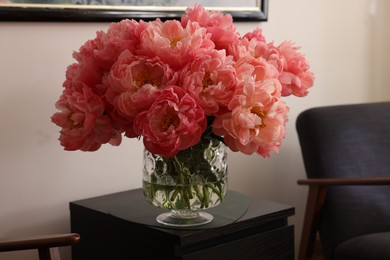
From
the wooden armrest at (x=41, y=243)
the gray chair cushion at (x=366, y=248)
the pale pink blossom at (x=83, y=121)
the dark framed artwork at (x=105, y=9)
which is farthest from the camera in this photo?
the gray chair cushion at (x=366, y=248)

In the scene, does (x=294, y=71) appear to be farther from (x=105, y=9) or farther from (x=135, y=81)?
(x=105, y=9)

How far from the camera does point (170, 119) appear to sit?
1661 millimetres

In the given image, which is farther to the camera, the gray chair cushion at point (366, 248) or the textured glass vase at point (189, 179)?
the gray chair cushion at point (366, 248)

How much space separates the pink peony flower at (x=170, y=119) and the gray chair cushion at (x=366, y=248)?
902mm

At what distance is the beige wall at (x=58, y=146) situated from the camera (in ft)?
6.98

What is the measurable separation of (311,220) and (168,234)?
830 mm

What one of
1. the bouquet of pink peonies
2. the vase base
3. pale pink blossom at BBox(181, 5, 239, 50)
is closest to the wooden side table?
the vase base

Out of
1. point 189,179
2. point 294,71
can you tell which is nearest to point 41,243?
point 189,179

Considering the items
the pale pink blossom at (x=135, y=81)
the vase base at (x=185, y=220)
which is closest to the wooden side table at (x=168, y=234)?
the vase base at (x=185, y=220)

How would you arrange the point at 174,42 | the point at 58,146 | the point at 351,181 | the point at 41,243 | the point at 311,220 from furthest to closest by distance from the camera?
the point at 311,220
the point at 351,181
the point at 58,146
the point at 174,42
the point at 41,243

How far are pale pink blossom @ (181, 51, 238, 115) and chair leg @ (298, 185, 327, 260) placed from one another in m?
0.93

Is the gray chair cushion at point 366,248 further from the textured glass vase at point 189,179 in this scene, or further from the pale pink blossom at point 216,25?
the pale pink blossom at point 216,25

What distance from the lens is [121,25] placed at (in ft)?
5.84

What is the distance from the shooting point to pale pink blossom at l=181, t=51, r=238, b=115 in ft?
5.49
